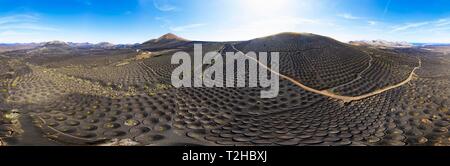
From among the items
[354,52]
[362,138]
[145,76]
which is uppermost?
[354,52]

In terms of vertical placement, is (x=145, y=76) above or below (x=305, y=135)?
above

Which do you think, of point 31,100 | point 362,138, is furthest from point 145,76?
point 362,138

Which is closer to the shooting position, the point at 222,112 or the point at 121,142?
the point at 121,142

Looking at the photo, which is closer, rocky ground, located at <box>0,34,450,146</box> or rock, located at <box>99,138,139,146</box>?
rock, located at <box>99,138,139,146</box>

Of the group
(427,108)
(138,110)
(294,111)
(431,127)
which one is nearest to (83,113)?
(138,110)

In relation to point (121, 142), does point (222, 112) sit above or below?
above

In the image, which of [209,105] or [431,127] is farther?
[209,105]

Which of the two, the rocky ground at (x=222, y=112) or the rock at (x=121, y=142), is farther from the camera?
the rocky ground at (x=222, y=112)

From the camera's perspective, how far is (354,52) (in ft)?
83.1
